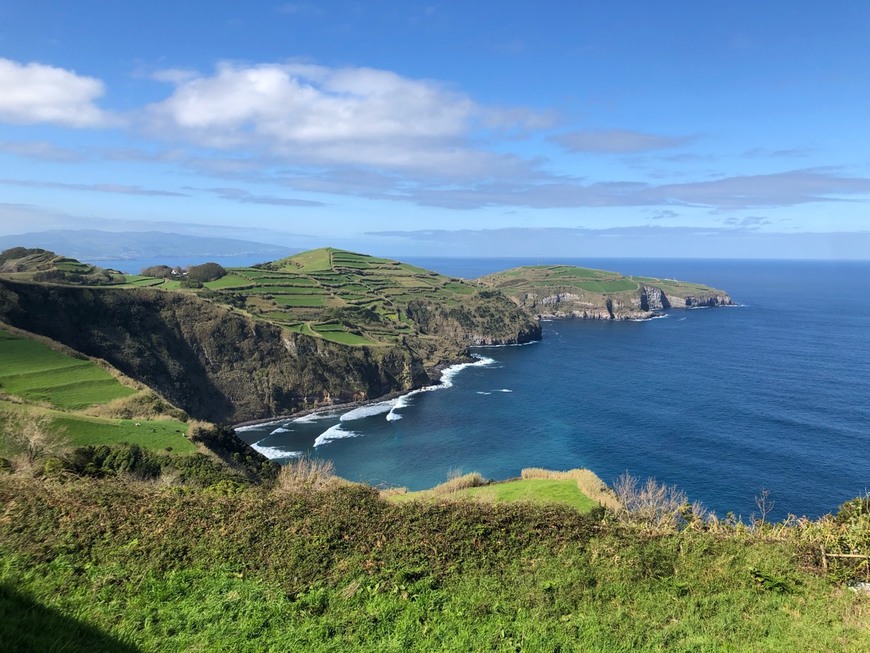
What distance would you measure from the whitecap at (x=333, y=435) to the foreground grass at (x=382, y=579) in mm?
60123

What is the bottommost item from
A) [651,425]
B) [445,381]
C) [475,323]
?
[445,381]

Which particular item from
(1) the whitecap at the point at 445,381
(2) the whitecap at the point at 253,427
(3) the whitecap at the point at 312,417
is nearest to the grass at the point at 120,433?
(2) the whitecap at the point at 253,427

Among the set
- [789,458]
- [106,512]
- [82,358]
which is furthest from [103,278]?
[789,458]

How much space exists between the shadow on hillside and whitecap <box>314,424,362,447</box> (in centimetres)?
6574

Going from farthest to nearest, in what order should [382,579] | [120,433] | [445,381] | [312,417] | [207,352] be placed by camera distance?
[445,381]
[207,352]
[312,417]
[120,433]
[382,579]

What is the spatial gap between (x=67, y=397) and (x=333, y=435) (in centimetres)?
3693

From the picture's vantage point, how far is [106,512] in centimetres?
1484

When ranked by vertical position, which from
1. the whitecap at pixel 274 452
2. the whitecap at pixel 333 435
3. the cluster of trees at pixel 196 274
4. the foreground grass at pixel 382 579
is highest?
the cluster of trees at pixel 196 274

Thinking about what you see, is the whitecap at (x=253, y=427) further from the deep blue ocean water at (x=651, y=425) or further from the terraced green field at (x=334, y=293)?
the terraced green field at (x=334, y=293)

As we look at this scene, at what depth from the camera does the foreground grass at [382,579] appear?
36.8 feet

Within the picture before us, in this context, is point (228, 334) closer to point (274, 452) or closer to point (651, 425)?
point (274, 452)

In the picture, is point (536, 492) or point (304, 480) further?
point (304, 480)

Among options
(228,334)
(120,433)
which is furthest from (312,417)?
(120,433)

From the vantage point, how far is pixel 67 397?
5172 cm
